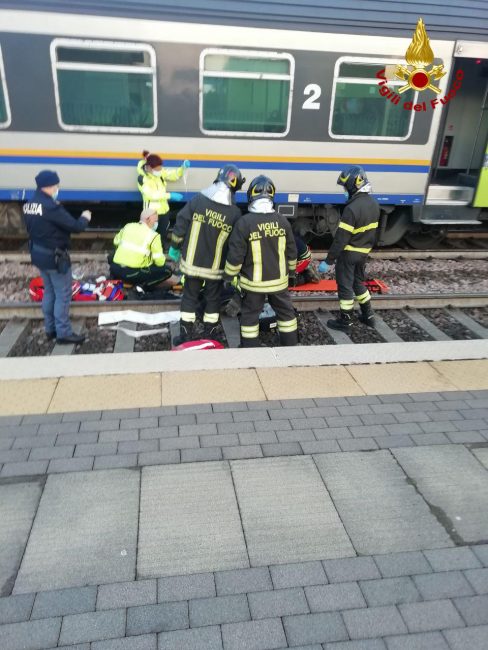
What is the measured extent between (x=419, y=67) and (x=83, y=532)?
25.7 feet

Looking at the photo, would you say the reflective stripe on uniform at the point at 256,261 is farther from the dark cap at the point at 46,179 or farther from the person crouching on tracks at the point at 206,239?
the dark cap at the point at 46,179

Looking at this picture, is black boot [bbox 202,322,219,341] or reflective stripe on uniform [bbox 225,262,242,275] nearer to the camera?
reflective stripe on uniform [bbox 225,262,242,275]

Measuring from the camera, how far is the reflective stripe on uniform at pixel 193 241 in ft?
16.5

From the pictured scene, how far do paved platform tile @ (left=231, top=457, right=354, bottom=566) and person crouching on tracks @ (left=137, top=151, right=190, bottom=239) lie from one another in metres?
4.97

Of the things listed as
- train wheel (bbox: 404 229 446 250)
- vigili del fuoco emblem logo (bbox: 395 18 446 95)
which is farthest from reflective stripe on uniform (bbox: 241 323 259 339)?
train wheel (bbox: 404 229 446 250)

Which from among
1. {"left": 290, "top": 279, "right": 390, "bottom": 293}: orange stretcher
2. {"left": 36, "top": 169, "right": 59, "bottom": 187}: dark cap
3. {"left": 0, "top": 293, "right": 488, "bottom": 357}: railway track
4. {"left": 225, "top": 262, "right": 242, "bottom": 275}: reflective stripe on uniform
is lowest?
{"left": 0, "top": 293, "right": 488, "bottom": 357}: railway track

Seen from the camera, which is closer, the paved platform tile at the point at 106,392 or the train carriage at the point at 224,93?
the paved platform tile at the point at 106,392

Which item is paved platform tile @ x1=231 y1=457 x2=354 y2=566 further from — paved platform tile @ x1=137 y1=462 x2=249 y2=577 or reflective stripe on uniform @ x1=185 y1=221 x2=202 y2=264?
reflective stripe on uniform @ x1=185 y1=221 x2=202 y2=264

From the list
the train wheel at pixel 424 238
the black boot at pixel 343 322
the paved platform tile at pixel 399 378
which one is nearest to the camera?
the paved platform tile at pixel 399 378

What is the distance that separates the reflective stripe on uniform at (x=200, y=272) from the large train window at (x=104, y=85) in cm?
314

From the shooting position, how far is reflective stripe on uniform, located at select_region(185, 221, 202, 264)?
5.04 m

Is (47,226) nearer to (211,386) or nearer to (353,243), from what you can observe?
(211,386)

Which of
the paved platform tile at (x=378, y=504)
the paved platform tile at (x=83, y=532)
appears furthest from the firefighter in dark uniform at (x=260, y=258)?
the paved platform tile at (x=83, y=532)

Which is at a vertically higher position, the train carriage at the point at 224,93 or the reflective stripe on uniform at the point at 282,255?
Result: the train carriage at the point at 224,93
